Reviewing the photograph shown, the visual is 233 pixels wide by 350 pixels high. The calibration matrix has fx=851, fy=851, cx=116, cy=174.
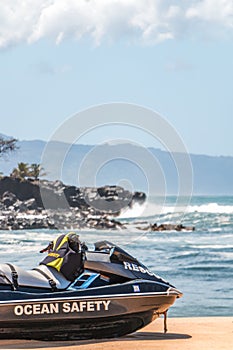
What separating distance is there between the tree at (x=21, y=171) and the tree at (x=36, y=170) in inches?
6.9

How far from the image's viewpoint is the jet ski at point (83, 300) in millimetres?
5312

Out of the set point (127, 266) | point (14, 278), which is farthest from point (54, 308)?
point (127, 266)

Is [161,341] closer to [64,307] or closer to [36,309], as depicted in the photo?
[64,307]

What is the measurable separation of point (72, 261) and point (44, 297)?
33cm

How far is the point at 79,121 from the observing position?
8.66m

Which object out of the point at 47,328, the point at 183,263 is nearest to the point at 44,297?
the point at 47,328

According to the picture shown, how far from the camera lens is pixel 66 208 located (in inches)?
1023

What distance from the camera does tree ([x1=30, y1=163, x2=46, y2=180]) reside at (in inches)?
1090

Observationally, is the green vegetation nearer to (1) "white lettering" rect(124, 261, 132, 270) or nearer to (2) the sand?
(2) the sand

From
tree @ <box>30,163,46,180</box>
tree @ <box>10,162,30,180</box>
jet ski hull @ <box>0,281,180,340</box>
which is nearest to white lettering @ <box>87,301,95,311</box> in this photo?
jet ski hull @ <box>0,281,180,340</box>

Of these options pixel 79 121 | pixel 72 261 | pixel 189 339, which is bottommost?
pixel 189 339

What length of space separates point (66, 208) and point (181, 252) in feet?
22.4

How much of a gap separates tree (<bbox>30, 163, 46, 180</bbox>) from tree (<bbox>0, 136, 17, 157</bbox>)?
403 cm

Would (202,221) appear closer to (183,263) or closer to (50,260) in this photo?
(183,263)
